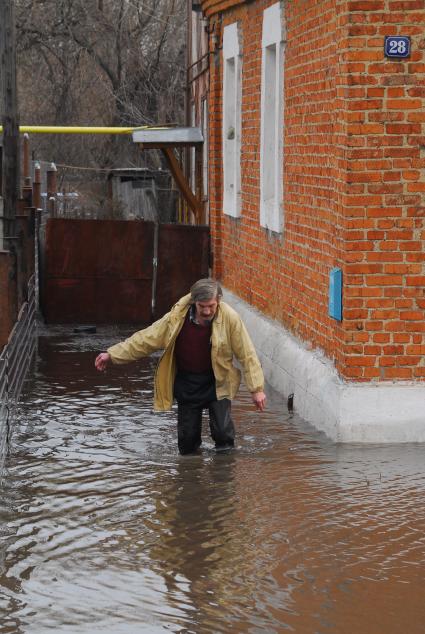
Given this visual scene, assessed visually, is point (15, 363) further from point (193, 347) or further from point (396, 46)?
point (396, 46)

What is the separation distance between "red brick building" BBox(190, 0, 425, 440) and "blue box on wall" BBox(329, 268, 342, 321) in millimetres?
51

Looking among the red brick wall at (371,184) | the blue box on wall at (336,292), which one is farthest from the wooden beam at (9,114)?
the blue box on wall at (336,292)

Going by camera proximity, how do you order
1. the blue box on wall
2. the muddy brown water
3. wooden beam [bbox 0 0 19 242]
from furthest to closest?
wooden beam [bbox 0 0 19 242] → the blue box on wall → the muddy brown water

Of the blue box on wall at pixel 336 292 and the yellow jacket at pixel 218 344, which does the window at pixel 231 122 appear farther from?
the yellow jacket at pixel 218 344

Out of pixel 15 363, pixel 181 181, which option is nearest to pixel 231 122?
pixel 181 181

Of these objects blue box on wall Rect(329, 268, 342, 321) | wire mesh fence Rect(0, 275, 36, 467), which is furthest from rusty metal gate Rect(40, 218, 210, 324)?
blue box on wall Rect(329, 268, 342, 321)

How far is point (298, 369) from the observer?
1152cm

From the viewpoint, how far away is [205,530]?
7.85 metres

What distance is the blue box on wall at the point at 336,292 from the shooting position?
396 inches

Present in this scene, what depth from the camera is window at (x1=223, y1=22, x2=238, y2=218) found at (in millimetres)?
15477

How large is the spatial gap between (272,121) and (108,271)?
384 centimetres

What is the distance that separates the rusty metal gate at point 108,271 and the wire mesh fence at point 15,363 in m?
0.45

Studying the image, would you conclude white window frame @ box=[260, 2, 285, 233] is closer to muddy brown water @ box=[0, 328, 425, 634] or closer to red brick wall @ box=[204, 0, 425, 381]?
red brick wall @ box=[204, 0, 425, 381]

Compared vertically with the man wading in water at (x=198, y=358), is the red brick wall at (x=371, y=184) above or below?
above
